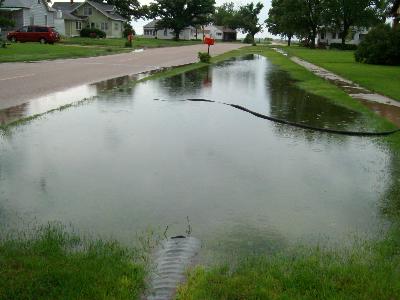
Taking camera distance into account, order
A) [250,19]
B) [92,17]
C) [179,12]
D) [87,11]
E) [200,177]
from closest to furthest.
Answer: [200,177] → [92,17] → [87,11] → [179,12] → [250,19]

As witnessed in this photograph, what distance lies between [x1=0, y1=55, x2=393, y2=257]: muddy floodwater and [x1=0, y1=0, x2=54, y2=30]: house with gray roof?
50.4m

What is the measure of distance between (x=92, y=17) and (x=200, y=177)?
8224cm

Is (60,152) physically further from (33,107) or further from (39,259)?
(33,107)

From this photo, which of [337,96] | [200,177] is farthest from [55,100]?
[337,96]

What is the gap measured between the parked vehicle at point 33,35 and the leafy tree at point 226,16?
86.1 metres

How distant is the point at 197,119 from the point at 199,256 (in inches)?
288

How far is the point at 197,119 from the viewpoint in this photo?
11.8 meters

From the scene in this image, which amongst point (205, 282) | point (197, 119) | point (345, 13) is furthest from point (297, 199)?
point (345, 13)

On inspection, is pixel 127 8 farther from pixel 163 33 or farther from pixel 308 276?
pixel 308 276

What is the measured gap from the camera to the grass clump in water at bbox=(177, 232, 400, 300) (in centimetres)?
389

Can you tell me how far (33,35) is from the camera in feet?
174

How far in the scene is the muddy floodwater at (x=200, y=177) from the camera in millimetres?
5359

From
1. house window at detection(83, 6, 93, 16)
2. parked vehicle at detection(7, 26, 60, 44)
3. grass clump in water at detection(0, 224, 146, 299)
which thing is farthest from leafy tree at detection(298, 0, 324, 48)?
grass clump in water at detection(0, 224, 146, 299)

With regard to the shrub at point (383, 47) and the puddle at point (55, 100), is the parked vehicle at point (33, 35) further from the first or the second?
the puddle at point (55, 100)
